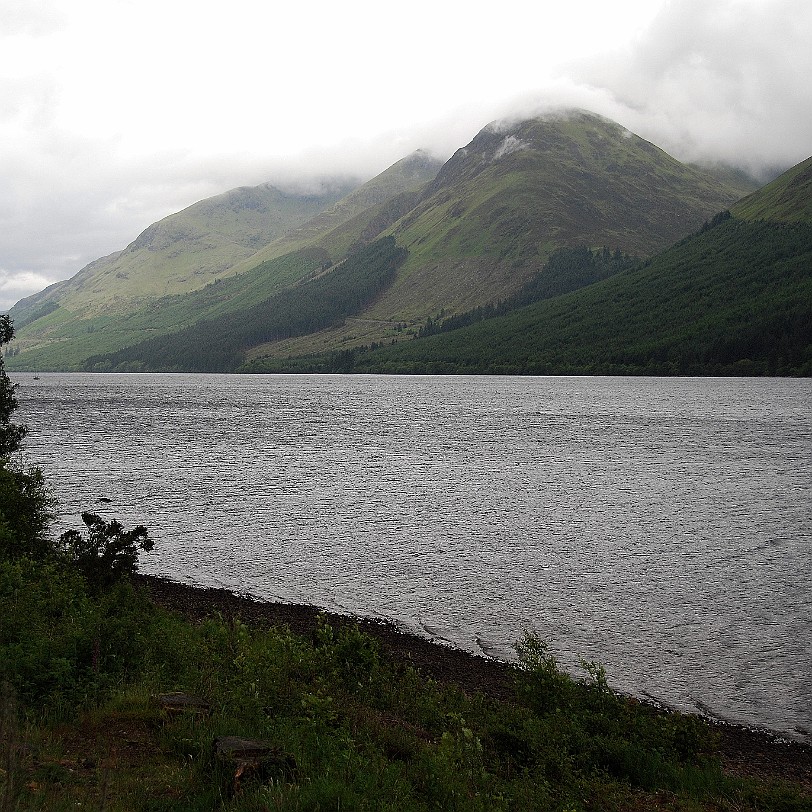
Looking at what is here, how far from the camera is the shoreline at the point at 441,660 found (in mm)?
22344

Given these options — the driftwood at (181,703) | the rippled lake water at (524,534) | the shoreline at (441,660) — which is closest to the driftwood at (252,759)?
the driftwood at (181,703)

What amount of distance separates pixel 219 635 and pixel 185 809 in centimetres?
1458

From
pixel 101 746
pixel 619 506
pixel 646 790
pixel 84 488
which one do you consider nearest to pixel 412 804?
pixel 101 746

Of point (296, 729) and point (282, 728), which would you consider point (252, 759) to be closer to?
point (282, 728)

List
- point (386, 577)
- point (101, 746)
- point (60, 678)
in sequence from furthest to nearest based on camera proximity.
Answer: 1. point (386, 577)
2. point (60, 678)
3. point (101, 746)

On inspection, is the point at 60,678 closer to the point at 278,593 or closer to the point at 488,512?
the point at 278,593

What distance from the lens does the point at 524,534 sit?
57188mm

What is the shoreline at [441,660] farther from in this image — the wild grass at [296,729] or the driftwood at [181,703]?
the driftwood at [181,703]

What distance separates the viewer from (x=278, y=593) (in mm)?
41281

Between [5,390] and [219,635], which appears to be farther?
[5,390]

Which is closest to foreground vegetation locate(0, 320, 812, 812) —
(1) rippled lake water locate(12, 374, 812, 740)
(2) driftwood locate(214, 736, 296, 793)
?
(2) driftwood locate(214, 736, 296, 793)

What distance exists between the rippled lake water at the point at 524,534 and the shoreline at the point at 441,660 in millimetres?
1428

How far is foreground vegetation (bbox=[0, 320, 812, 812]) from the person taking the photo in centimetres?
1315

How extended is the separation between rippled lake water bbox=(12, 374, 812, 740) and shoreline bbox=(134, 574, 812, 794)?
4.68ft
